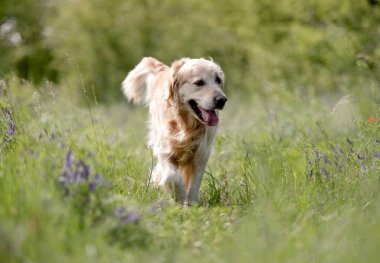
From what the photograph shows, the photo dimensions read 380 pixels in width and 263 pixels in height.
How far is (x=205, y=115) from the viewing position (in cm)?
507

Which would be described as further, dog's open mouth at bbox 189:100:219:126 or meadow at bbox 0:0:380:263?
dog's open mouth at bbox 189:100:219:126

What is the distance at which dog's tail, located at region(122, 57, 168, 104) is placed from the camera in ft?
21.2

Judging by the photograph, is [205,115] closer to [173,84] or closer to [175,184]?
[173,84]

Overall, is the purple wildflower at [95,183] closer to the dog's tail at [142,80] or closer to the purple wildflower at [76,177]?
the purple wildflower at [76,177]

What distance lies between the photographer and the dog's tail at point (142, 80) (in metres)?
6.47

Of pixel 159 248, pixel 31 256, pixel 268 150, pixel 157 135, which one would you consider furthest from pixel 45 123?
pixel 31 256

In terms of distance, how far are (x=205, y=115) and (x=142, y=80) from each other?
1708mm

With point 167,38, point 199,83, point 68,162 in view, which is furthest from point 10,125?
point 167,38

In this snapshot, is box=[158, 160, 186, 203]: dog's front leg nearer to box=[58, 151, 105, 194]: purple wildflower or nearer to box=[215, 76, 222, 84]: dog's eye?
box=[215, 76, 222, 84]: dog's eye

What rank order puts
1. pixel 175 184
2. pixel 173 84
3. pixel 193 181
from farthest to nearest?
pixel 173 84, pixel 193 181, pixel 175 184

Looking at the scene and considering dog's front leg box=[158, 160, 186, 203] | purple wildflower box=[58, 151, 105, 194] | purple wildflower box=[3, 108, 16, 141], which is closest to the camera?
purple wildflower box=[58, 151, 105, 194]

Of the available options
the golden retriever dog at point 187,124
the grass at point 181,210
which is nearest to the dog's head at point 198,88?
the golden retriever dog at point 187,124

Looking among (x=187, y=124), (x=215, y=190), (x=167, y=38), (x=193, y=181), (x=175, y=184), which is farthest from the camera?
(x=167, y=38)

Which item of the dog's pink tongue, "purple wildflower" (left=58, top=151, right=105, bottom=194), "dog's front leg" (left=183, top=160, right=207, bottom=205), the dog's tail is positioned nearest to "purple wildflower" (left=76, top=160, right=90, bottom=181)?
"purple wildflower" (left=58, top=151, right=105, bottom=194)
